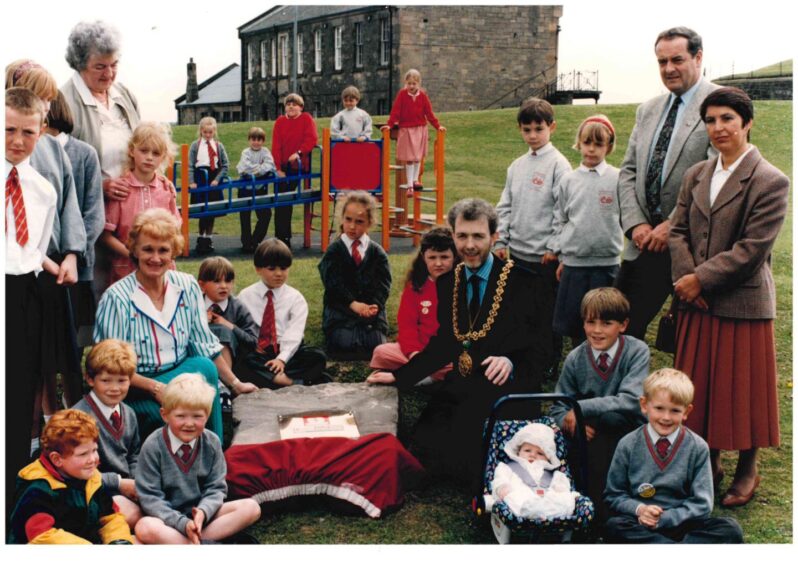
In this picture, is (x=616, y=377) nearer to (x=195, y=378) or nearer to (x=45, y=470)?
(x=195, y=378)

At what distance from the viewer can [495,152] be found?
82.5 ft

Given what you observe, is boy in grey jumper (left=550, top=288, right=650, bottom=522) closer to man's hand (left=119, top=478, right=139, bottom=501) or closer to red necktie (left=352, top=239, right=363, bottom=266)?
man's hand (left=119, top=478, right=139, bottom=501)

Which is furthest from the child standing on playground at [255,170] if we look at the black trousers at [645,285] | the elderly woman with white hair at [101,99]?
the black trousers at [645,285]

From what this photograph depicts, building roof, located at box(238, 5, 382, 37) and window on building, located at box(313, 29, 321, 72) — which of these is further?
window on building, located at box(313, 29, 321, 72)

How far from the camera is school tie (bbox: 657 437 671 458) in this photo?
4.39 meters

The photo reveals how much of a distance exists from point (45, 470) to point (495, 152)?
2193cm

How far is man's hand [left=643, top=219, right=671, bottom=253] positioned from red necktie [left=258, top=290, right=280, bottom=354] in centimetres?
265

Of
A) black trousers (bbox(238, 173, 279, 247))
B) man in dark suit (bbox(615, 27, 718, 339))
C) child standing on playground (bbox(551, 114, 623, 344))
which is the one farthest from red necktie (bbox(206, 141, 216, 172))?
man in dark suit (bbox(615, 27, 718, 339))

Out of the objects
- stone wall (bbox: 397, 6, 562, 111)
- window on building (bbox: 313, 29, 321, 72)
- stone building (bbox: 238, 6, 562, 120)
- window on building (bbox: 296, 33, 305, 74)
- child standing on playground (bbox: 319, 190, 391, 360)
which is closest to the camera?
child standing on playground (bbox: 319, 190, 391, 360)

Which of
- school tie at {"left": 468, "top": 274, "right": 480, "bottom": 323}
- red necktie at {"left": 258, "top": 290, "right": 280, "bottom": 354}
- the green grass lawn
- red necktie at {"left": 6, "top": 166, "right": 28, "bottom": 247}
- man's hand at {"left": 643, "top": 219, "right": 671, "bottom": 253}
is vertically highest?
red necktie at {"left": 6, "top": 166, "right": 28, "bottom": 247}

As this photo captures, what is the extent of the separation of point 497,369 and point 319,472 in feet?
3.58

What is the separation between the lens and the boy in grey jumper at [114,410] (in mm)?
4527

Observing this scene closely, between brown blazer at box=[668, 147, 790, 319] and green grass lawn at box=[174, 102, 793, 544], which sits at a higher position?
brown blazer at box=[668, 147, 790, 319]

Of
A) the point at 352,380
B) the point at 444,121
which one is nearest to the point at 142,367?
the point at 352,380
